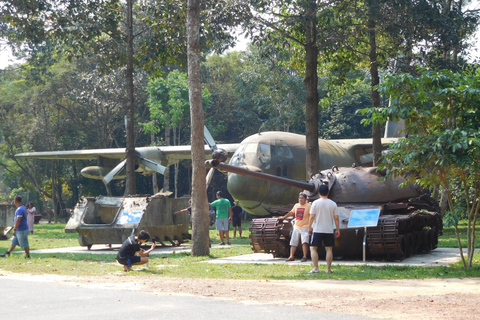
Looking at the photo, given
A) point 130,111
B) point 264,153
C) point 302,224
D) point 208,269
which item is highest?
point 130,111

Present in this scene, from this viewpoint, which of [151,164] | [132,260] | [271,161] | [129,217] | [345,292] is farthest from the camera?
[151,164]

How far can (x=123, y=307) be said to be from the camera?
740 cm

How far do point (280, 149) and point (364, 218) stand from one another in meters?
9.84

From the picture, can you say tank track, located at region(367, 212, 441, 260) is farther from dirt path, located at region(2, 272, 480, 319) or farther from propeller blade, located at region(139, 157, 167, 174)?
propeller blade, located at region(139, 157, 167, 174)

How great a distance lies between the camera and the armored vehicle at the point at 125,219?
17.9 meters

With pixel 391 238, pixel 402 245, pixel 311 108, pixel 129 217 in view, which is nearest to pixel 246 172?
pixel 391 238

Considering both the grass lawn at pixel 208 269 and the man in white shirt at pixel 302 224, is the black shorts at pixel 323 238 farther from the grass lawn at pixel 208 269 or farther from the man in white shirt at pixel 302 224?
the man in white shirt at pixel 302 224

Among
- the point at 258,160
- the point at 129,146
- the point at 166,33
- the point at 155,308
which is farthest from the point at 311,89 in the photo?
Answer: the point at 155,308

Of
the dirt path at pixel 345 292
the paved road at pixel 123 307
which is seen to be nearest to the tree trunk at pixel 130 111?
the dirt path at pixel 345 292

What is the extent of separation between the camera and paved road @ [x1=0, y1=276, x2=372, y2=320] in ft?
22.3

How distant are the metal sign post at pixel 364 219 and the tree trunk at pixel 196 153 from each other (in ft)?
12.2

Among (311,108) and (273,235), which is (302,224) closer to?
(273,235)

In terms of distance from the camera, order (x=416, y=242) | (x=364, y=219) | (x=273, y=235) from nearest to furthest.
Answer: (x=364, y=219)
(x=273, y=235)
(x=416, y=242)

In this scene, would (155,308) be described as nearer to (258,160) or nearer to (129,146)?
(258,160)
